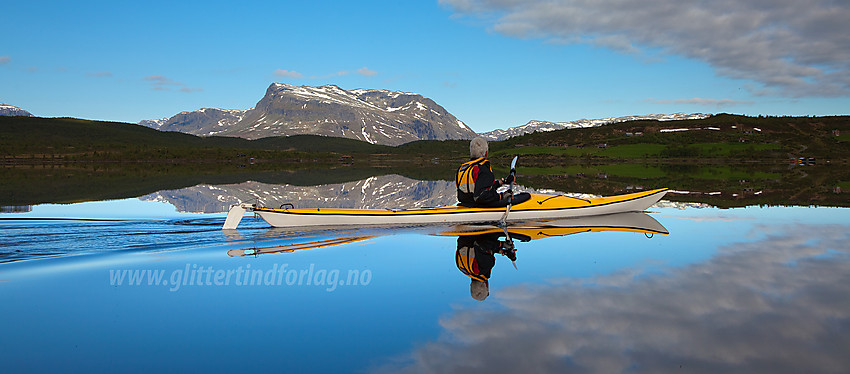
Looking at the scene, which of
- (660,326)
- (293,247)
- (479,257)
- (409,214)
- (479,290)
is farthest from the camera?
(409,214)

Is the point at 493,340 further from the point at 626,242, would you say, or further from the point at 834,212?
the point at 834,212

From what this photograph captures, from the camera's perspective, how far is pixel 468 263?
10555mm

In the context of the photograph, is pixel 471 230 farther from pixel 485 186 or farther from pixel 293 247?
pixel 293 247

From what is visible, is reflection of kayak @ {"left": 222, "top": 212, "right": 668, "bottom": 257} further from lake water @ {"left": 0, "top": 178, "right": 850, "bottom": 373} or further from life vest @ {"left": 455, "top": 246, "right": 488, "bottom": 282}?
life vest @ {"left": 455, "top": 246, "right": 488, "bottom": 282}

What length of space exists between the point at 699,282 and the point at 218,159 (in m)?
162

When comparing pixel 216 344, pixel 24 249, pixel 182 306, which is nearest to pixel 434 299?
pixel 216 344

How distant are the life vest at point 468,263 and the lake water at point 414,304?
20cm

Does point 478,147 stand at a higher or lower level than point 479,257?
higher

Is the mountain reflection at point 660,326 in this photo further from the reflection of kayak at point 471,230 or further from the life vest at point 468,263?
the reflection of kayak at point 471,230

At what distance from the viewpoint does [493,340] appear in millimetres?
6066

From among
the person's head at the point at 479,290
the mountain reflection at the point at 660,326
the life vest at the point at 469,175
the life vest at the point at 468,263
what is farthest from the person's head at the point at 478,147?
the person's head at the point at 479,290

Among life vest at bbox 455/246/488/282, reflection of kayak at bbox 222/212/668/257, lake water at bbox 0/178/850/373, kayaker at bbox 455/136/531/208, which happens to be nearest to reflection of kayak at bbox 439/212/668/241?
reflection of kayak at bbox 222/212/668/257

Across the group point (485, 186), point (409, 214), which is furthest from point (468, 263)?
point (409, 214)

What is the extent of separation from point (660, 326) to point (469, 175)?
9036 millimetres
